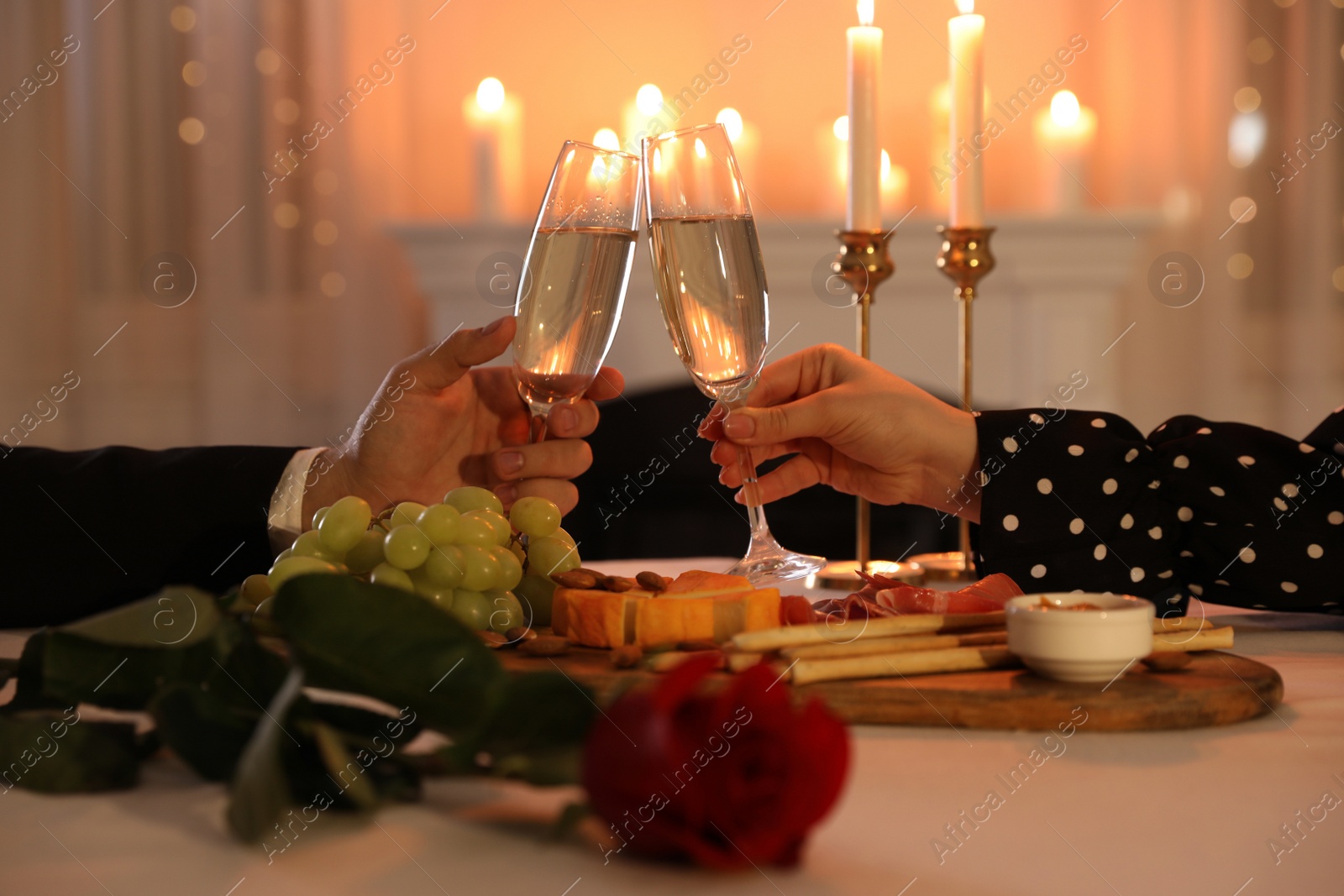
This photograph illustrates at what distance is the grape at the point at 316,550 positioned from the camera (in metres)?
0.78

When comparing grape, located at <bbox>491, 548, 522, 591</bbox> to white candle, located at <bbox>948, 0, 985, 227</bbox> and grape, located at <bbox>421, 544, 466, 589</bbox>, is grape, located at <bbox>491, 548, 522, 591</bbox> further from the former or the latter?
white candle, located at <bbox>948, 0, 985, 227</bbox>

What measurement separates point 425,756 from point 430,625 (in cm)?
9

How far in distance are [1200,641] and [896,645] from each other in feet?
0.64

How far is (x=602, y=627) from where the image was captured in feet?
2.43

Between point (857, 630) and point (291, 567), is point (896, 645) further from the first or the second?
point (291, 567)

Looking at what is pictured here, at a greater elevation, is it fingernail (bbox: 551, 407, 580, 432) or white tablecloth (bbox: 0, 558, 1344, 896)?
fingernail (bbox: 551, 407, 580, 432)

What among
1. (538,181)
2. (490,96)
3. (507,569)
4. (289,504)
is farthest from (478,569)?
(538,181)

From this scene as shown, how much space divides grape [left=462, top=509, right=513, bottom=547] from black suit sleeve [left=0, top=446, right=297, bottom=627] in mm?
447

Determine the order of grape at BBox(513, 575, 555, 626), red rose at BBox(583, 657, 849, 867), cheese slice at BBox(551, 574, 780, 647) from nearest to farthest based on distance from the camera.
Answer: red rose at BBox(583, 657, 849, 867)
cheese slice at BBox(551, 574, 780, 647)
grape at BBox(513, 575, 555, 626)

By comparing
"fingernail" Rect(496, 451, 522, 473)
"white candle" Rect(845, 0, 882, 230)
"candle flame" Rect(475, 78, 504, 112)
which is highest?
"candle flame" Rect(475, 78, 504, 112)

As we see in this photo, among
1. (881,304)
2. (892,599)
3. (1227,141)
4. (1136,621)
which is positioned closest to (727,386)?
(892,599)

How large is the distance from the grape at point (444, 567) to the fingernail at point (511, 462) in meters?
0.42

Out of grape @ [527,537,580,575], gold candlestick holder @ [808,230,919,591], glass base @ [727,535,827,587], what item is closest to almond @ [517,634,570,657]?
grape @ [527,537,580,575]

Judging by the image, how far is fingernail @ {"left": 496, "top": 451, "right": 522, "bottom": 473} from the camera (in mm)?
1192
